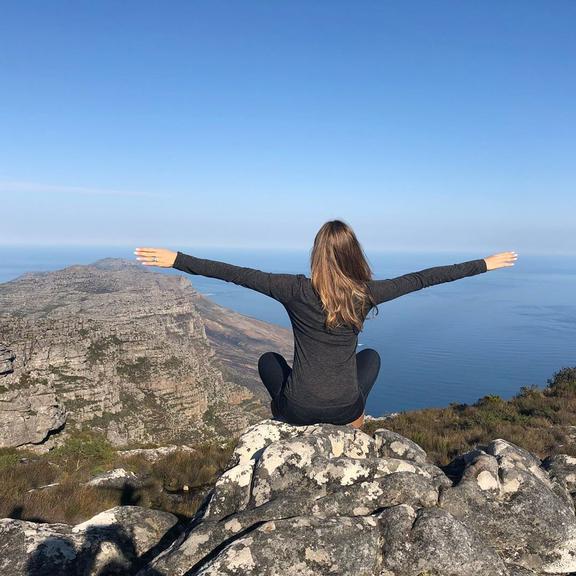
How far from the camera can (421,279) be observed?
15.6 ft

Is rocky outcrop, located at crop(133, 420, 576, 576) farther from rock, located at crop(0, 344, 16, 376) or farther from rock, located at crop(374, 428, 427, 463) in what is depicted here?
rock, located at crop(0, 344, 16, 376)

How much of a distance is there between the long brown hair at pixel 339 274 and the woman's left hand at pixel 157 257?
149 centimetres

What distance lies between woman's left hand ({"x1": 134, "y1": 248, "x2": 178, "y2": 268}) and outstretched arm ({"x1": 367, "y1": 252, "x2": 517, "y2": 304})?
2097 millimetres

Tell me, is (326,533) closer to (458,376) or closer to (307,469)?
(307,469)

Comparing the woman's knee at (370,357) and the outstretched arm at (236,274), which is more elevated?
the outstretched arm at (236,274)

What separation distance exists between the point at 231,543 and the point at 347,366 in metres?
2.10

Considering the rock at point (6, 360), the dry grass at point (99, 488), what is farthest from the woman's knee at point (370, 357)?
the rock at point (6, 360)

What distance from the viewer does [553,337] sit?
6486 inches

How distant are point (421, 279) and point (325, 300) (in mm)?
1156

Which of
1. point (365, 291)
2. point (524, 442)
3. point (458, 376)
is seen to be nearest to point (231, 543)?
point (365, 291)

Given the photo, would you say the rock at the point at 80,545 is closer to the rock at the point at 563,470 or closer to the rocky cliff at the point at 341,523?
the rocky cliff at the point at 341,523

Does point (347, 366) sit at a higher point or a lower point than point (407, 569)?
higher

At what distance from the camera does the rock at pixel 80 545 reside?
392 centimetres

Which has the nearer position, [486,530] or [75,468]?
[486,530]
